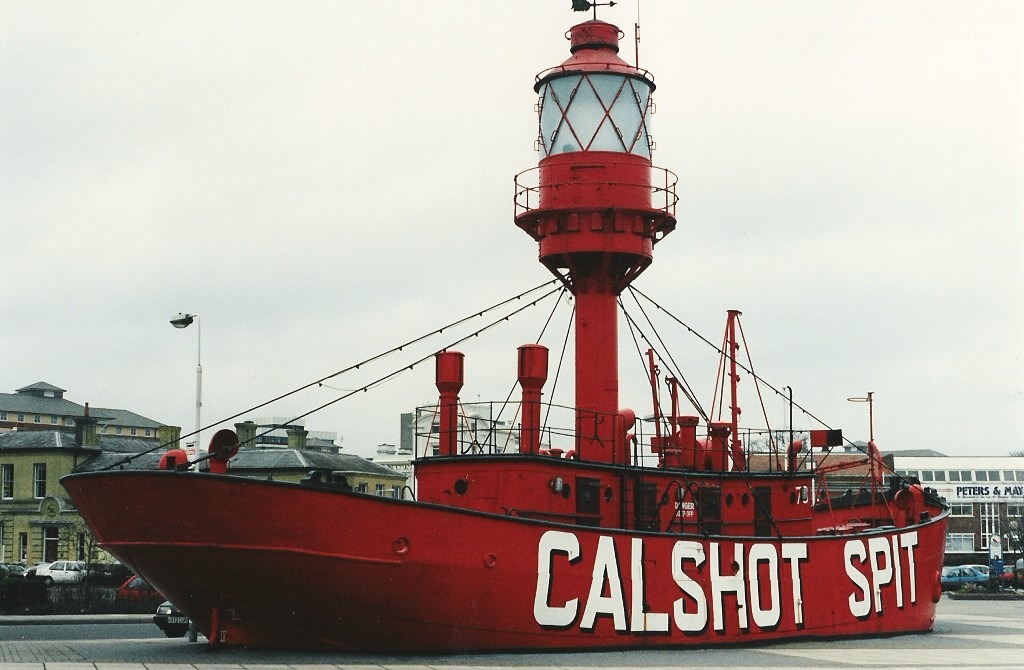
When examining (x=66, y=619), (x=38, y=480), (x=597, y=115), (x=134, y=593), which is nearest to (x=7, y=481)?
(x=38, y=480)

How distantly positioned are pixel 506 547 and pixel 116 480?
565cm

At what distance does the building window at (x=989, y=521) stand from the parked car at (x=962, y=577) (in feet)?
107

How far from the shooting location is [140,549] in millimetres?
17844

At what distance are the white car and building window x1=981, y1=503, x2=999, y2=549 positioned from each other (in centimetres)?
6419

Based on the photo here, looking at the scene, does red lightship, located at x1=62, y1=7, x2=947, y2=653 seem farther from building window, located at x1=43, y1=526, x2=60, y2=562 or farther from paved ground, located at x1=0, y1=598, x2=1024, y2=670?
building window, located at x1=43, y1=526, x2=60, y2=562

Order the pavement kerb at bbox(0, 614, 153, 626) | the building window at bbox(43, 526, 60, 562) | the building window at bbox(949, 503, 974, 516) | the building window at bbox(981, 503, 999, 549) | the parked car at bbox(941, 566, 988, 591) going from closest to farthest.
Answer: the pavement kerb at bbox(0, 614, 153, 626) → the parked car at bbox(941, 566, 988, 591) → the building window at bbox(43, 526, 60, 562) → the building window at bbox(981, 503, 999, 549) → the building window at bbox(949, 503, 974, 516)

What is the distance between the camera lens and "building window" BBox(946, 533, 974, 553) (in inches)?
3551

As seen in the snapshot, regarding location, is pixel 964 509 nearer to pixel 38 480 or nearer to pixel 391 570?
pixel 38 480

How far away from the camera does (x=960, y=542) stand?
297ft

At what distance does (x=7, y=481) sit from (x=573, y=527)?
48533 millimetres

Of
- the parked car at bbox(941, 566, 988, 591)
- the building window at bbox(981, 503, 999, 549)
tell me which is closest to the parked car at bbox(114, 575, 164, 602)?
the parked car at bbox(941, 566, 988, 591)

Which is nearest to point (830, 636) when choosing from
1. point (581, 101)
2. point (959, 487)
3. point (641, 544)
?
point (641, 544)

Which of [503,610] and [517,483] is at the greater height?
[517,483]

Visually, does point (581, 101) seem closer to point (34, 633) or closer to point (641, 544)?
point (641, 544)
